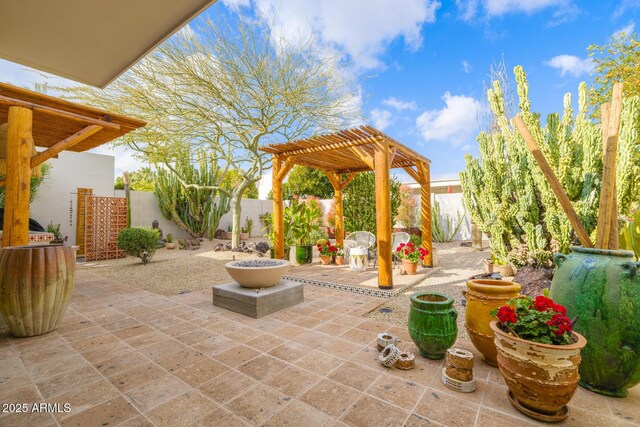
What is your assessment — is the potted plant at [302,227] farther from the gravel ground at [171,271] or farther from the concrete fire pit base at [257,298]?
the concrete fire pit base at [257,298]

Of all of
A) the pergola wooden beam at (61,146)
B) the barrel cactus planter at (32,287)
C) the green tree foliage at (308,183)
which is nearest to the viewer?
the barrel cactus planter at (32,287)

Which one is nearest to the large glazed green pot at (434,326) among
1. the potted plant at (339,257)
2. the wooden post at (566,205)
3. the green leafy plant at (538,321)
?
the green leafy plant at (538,321)

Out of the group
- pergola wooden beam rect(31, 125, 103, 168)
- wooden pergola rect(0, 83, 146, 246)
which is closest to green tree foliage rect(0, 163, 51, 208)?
wooden pergola rect(0, 83, 146, 246)

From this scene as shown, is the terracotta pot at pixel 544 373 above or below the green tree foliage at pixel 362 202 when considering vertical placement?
below

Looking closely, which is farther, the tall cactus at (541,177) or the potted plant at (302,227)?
the potted plant at (302,227)

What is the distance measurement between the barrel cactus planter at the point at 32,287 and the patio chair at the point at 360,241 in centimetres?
519

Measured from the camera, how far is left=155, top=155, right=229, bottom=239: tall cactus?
1166 centimetres

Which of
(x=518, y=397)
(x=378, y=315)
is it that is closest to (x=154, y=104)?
(x=378, y=315)

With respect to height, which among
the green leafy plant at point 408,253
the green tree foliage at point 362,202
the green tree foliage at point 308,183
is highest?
the green tree foliage at point 308,183

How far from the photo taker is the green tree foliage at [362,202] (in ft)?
28.9

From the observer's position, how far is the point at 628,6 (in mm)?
6688

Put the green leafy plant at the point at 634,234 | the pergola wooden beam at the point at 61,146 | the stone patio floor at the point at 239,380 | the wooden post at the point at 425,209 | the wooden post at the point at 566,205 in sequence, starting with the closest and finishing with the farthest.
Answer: the stone patio floor at the point at 239,380, the wooden post at the point at 566,205, the green leafy plant at the point at 634,234, the pergola wooden beam at the point at 61,146, the wooden post at the point at 425,209

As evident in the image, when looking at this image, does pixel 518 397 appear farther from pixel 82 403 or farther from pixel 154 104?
pixel 154 104

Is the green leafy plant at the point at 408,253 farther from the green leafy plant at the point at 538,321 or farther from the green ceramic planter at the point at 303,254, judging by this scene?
the green leafy plant at the point at 538,321
